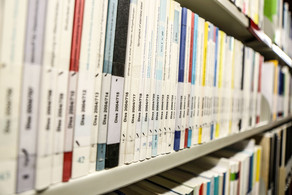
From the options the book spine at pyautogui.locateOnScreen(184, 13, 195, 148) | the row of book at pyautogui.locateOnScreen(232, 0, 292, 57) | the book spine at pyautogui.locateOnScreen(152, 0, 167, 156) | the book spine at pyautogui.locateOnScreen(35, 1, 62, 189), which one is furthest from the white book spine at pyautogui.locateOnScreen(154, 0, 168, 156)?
the row of book at pyautogui.locateOnScreen(232, 0, 292, 57)

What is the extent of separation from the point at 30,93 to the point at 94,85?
10cm

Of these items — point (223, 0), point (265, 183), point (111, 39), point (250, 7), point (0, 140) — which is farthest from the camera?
point (265, 183)

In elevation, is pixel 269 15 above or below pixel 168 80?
above

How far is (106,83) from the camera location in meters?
0.35

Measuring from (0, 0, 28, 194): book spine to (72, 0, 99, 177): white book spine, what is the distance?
0.27 feet

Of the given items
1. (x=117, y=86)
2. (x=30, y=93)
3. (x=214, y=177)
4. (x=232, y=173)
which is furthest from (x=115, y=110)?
(x=232, y=173)

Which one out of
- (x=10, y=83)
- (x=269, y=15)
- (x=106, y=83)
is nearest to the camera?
(x=10, y=83)

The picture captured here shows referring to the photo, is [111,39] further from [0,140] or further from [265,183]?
[265,183]

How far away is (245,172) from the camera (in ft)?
2.81

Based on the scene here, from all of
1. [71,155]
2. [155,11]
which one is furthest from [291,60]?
[71,155]

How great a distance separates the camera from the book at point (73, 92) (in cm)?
30

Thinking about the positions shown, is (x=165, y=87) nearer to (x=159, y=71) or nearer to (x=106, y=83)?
(x=159, y=71)

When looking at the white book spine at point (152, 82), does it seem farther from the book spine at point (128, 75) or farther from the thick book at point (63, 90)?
the thick book at point (63, 90)

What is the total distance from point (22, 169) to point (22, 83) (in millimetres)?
112
